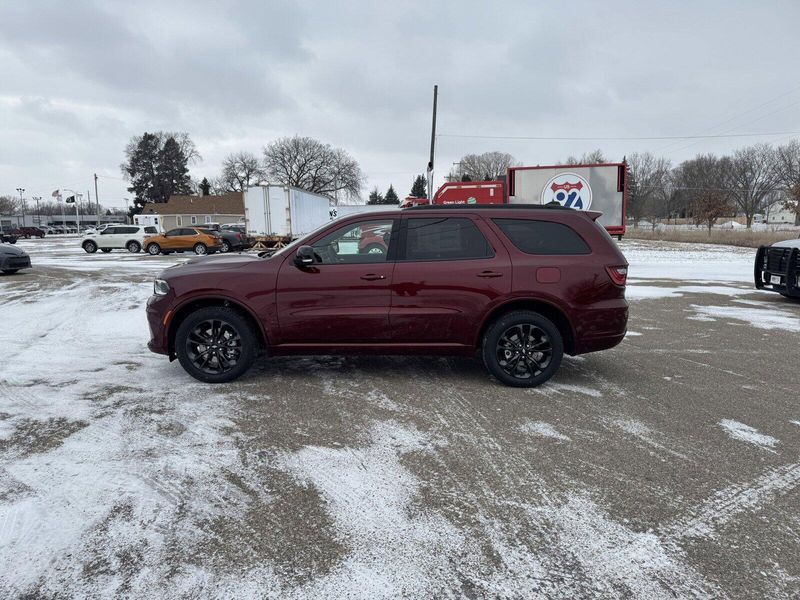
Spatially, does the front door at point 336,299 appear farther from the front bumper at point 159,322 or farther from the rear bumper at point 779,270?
the rear bumper at point 779,270

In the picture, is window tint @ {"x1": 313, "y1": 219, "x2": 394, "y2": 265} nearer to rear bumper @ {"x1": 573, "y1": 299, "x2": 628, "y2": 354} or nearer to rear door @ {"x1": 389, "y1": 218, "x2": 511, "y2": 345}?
rear door @ {"x1": 389, "y1": 218, "x2": 511, "y2": 345}

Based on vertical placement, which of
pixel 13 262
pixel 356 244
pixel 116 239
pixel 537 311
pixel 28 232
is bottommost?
pixel 537 311

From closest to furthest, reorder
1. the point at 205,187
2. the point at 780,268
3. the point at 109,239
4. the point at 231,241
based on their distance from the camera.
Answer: the point at 780,268, the point at 231,241, the point at 109,239, the point at 205,187

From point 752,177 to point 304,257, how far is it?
99.9 metres

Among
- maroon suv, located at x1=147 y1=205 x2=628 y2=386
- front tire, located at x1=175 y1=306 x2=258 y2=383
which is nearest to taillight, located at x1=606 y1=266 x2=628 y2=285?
maroon suv, located at x1=147 y1=205 x2=628 y2=386

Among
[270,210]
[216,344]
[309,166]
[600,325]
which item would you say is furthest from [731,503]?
[309,166]

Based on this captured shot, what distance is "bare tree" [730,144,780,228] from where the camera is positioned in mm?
80625

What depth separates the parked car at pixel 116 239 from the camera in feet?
95.1

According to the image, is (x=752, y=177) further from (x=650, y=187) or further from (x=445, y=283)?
(x=445, y=283)

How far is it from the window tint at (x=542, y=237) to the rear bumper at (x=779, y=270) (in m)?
7.34

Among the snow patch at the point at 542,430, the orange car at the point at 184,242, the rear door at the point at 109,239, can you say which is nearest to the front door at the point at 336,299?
the snow patch at the point at 542,430

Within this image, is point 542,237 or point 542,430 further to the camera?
point 542,237

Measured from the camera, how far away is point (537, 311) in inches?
197

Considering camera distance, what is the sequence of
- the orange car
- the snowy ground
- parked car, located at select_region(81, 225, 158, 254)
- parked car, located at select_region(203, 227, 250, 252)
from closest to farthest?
1. the snowy ground
2. the orange car
3. parked car, located at select_region(203, 227, 250, 252)
4. parked car, located at select_region(81, 225, 158, 254)
